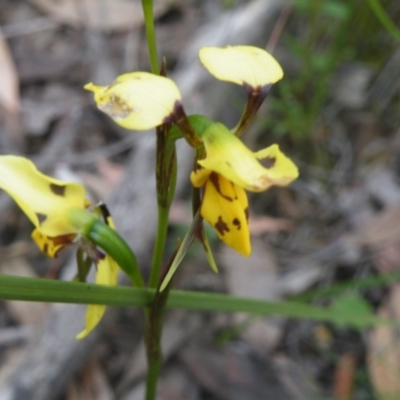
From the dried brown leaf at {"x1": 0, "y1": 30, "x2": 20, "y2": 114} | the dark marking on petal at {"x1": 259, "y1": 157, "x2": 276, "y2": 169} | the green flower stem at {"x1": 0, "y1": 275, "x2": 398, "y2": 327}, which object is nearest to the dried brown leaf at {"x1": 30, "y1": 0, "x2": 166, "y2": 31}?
the dried brown leaf at {"x1": 0, "y1": 30, "x2": 20, "y2": 114}

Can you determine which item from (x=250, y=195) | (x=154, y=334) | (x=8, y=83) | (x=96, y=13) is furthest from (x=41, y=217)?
(x=96, y=13)

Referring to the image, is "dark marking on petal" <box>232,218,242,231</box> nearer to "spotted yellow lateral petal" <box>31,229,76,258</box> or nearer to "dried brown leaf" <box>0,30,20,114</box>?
"spotted yellow lateral petal" <box>31,229,76,258</box>

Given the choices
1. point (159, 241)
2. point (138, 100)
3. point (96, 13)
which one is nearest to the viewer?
point (138, 100)

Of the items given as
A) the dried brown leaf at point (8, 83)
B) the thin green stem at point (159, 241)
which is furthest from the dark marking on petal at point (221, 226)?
the dried brown leaf at point (8, 83)

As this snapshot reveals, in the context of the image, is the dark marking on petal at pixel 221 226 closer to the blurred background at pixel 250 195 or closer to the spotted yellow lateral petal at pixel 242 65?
the spotted yellow lateral petal at pixel 242 65

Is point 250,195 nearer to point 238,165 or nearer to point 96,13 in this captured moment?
point 96,13
